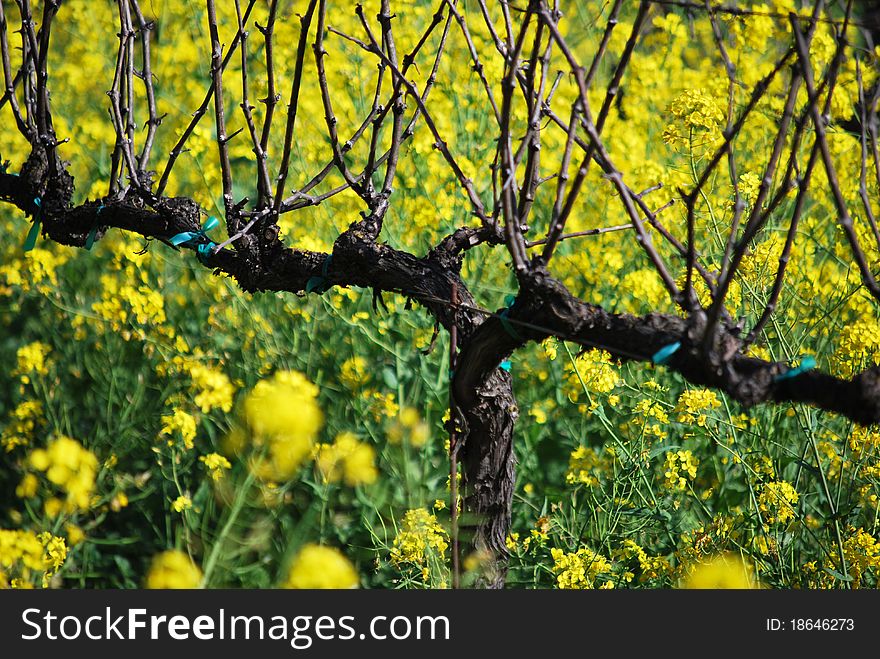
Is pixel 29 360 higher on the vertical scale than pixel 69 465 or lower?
higher

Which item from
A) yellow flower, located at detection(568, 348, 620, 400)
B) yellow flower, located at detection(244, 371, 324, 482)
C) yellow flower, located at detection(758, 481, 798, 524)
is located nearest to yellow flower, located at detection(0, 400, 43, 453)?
yellow flower, located at detection(244, 371, 324, 482)

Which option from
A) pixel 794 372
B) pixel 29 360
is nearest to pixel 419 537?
pixel 794 372

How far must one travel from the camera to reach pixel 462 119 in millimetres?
3412

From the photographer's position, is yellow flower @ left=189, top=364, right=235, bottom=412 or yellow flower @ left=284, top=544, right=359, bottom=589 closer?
yellow flower @ left=284, top=544, right=359, bottom=589

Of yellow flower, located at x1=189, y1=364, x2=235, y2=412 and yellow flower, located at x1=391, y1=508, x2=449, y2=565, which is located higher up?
yellow flower, located at x1=189, y1=364, x2=235, y2=412

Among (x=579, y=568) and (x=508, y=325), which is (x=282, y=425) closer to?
(x=508, y=325)

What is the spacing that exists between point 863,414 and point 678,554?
97cm

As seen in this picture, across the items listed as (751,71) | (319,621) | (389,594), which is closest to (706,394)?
(389,594)

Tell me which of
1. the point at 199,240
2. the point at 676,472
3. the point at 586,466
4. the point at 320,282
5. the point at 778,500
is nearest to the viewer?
the point at 320,282

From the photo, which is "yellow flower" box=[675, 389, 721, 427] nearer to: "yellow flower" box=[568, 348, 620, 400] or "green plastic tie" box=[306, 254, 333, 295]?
"yellow flower" box=[568, 348, 620, 400]

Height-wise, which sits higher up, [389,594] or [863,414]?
[863,414]

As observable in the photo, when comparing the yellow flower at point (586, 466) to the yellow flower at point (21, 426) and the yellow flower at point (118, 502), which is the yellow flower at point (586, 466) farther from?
the yellow flower at point (21, 426)

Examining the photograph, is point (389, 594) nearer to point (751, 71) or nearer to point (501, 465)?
point (501, 465)

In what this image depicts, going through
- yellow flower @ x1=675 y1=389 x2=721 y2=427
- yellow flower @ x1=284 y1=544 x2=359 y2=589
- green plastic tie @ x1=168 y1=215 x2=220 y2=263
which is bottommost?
yellow flower @ x1=284 y1=544 x2=359 y2=589
